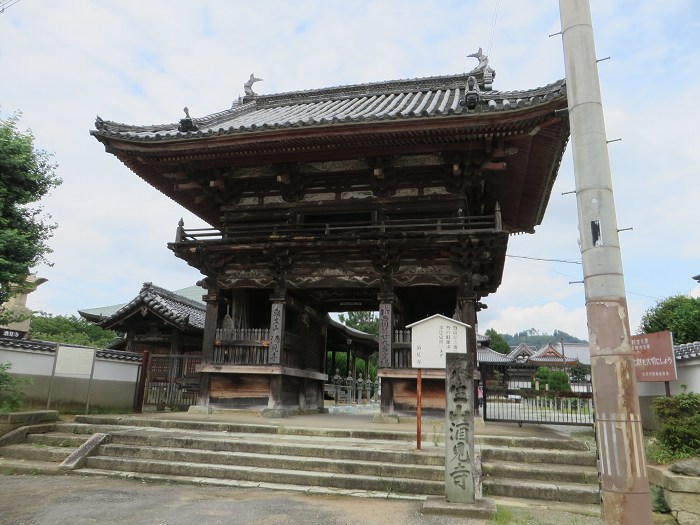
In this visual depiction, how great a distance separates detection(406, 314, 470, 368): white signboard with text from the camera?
26.1 feet

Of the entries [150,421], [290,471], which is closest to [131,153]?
[150,421]

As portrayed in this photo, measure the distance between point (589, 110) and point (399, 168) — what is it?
304 inches

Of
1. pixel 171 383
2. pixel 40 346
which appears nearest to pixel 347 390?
pixel 171 383

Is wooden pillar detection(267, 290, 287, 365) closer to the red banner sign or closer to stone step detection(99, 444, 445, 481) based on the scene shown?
stone step detection(99, 444, 445, 481)

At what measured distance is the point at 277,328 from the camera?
1164 cm

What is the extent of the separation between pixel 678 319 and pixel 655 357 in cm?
1349

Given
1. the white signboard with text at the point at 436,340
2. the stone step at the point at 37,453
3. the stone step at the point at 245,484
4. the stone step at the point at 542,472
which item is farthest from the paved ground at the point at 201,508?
the white signboard with text at the point at 436,340

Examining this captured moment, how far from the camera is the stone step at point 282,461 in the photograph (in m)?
6.69

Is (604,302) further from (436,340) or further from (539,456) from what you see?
(436,340)

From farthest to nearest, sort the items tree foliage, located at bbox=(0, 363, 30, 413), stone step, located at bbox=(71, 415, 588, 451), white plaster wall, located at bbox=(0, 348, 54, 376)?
1. white plaster wall, located at bbox=(0, 348, 54, 376)
2. tree foliage, located at bbox=(0, 363, 30, 413)
3. stone step, located at bbox=(71, 415, 588, 451)

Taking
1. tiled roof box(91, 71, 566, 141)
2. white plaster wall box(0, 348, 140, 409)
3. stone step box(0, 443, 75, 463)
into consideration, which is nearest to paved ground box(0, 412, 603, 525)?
stone step box(0, 443, 75, 463)

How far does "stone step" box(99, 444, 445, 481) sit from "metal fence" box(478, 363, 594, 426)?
3.77 m

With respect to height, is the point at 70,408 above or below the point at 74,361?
below

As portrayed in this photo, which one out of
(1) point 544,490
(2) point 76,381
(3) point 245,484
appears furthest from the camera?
(2) point 76,381
